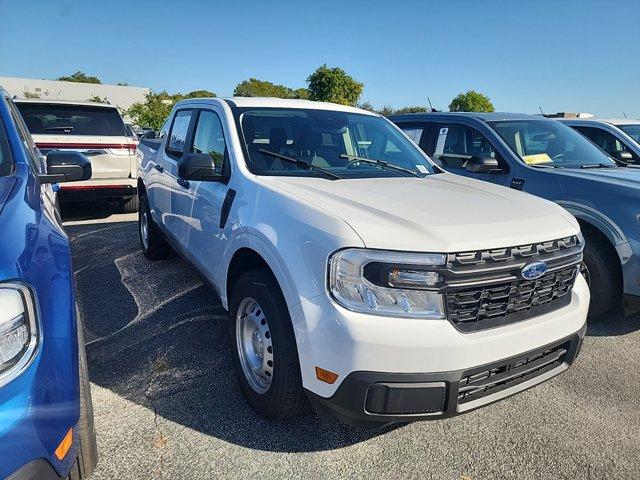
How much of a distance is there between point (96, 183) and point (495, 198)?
616 centimetres

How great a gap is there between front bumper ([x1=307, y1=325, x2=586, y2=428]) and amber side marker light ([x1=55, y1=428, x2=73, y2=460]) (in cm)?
97

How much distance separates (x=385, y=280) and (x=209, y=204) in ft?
5.56

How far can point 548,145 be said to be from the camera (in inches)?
196

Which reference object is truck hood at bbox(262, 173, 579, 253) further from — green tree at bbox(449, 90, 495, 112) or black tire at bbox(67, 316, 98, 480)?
green tree at bbox(449, 90, 495, 112)

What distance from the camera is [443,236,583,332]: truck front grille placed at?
1.97m

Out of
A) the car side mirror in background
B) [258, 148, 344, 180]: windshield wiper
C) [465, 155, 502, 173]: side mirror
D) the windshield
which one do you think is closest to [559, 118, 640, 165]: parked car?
the windshield

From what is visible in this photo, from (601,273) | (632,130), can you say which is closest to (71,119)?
(601,273)

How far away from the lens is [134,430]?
245cm

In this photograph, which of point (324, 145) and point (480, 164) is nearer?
point (324, 145)

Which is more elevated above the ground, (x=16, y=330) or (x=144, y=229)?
(x=16, y=330)

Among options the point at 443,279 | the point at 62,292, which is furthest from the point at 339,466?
the point at 62,292

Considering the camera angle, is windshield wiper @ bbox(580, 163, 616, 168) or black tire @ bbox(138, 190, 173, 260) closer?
windshield wiper @ bbox(580, 163, 616, 168)

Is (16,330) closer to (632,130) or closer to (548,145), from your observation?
(548,145)

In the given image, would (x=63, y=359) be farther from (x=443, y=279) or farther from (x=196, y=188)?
(x=196, y=188)
